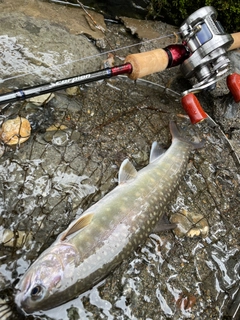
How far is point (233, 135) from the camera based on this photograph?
409 centimetres

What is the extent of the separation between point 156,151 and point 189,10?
184cm

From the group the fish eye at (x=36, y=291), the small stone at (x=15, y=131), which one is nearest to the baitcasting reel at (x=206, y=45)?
the small stone at (x=15, y=131)

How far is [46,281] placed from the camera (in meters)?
2.58

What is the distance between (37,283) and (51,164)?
1.05 meters

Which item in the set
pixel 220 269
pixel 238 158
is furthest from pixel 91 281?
pixel 238 158

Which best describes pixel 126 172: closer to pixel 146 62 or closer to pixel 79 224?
pixel 79 224

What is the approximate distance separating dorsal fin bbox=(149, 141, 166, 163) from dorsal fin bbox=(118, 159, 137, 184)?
Answer: 268mm

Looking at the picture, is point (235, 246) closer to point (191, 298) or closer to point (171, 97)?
point (191, 298)

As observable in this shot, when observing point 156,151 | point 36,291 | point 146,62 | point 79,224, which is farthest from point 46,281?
point 146,62

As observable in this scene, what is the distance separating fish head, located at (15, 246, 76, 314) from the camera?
8.45 feet

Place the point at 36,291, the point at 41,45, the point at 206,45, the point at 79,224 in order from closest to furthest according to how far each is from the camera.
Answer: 1. the point at 36,291
2. the point at 79,224
3. the point at 206,45
4. the point at 41,45

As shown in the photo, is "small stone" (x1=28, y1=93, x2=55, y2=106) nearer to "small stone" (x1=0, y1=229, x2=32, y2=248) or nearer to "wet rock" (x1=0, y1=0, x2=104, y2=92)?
"wet rock" (x1=0, y1=0, x2=104, y2=92)

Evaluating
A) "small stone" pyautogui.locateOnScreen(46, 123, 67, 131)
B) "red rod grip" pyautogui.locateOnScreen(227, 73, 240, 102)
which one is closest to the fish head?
"small stone" pyautogui.locateOnScreen(46, 123, 67, 131)

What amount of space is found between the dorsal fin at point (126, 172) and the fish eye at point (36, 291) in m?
1.07
